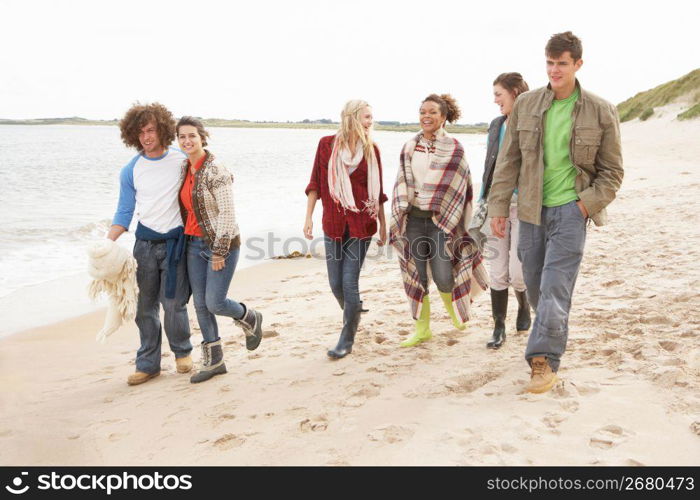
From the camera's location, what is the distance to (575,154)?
313cm

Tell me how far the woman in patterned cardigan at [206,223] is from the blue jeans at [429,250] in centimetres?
121

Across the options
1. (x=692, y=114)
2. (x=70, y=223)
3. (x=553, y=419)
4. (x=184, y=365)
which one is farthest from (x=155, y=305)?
(x=692, y=114)

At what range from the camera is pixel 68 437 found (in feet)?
10.7

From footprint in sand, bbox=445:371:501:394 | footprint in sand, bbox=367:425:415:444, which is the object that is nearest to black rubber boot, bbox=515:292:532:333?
footprint in sand, bbox=445:371:501:394

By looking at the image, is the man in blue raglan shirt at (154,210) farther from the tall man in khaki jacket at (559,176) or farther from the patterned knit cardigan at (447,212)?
the tall man in khaki jacket at (559,176)

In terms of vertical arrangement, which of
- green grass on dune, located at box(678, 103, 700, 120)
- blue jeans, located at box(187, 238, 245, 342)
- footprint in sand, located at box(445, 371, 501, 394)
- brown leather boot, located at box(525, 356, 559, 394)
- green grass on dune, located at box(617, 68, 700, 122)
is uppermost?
green grass on dune, located at box(617, 68, 700, 122)

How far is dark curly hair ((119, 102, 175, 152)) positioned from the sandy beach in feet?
5.13

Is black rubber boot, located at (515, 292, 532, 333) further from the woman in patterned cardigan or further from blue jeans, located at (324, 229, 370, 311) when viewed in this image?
the woman in patterned cardigan

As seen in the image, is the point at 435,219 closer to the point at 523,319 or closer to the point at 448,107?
the point at 448,107

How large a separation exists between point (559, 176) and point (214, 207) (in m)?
1.96

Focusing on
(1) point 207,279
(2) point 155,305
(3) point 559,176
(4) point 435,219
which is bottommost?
(2) point 155,305

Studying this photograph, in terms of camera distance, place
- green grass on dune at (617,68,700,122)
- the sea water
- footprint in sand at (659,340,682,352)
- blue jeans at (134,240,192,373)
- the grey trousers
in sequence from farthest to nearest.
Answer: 1. green grass on dune at (617,68,700,122)
2. the sea water
3. blue jeans at (134,240,192,373)
4. footprint in sand at (659,340,682,352)
5. the grey trousers

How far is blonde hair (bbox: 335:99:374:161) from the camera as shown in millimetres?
4004
